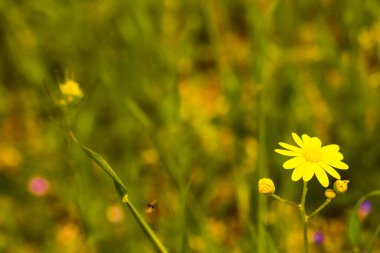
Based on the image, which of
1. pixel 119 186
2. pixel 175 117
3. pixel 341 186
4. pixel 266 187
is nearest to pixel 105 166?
pixel 119 186

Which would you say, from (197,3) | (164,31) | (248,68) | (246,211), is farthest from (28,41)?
(246,211)

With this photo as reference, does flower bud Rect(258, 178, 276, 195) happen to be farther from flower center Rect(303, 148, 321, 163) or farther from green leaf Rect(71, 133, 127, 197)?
green leaf Rect(71, 133, 127, 197)

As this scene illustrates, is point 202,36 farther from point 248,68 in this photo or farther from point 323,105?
point 323,105

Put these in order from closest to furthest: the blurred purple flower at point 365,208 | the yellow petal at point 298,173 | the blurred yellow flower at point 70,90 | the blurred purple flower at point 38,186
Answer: the yellow petal at point 298,173 < the blurred yellow flower at point 70,90 < the blurred purple flower at point 365,208 < the blurred purple flower at point 38,186

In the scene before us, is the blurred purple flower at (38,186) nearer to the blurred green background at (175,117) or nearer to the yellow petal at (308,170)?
the blurred green background at (175,117)

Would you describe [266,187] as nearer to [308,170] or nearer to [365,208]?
[308,170]

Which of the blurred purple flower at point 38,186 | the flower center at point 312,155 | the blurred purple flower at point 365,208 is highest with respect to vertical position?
the blurred purple flower at point 38,186

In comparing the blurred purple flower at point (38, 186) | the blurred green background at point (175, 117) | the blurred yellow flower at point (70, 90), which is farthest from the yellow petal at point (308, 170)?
the blurred purple flower at point (38, 186)
